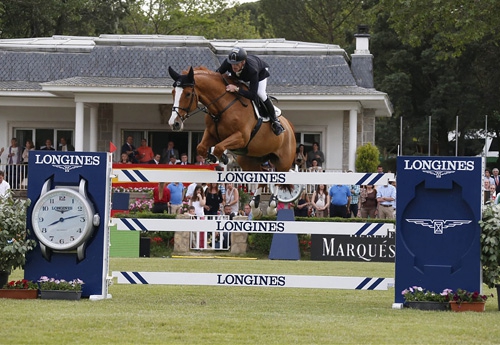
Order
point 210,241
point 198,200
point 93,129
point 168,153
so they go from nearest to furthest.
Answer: point 210,241
point 198,200
point 168,153
point 93,129

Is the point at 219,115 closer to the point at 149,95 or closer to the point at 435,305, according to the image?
the point at 435,305

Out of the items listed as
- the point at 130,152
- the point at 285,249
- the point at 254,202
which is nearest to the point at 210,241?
the point at 285,249

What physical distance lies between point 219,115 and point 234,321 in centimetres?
346

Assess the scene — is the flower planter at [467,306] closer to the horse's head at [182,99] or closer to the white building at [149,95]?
the horse's head at [182,99]

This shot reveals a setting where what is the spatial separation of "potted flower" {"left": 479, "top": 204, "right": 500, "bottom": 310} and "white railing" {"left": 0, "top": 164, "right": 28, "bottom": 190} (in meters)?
20.0

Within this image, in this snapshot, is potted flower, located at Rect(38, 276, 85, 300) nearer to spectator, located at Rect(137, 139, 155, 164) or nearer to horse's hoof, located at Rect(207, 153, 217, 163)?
horse's hoof, located at Rect(207, 153, 217, 163)

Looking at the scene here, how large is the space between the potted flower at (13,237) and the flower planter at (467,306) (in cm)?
477

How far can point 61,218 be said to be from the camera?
36.1 feet

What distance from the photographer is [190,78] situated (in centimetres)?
1136

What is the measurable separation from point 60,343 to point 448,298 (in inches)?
182

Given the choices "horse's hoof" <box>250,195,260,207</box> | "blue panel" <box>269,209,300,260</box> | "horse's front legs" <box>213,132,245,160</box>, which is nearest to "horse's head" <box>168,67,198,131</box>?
"horse's front legs" <box>213,132,245,160</box>

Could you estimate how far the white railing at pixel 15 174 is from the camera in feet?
93.7

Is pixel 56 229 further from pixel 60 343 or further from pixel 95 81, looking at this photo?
pixel 95 81

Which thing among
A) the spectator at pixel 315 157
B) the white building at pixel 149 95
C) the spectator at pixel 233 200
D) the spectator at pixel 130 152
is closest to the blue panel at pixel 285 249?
the spectator at pixel 233 200
